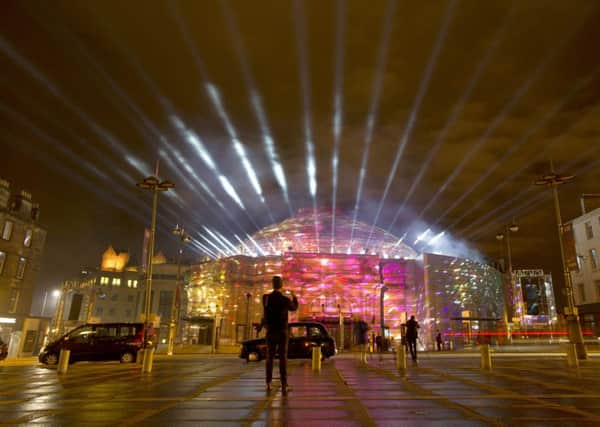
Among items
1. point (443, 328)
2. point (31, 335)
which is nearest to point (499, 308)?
point (443, 328)

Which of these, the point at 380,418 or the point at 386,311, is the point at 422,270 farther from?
the point at 380,418

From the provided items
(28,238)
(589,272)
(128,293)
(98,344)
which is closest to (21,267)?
(28,238)

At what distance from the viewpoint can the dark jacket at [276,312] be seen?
741 cm

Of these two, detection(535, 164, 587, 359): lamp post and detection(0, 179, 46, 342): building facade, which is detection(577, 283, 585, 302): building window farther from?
detection(0, 179, 46, 342): building facade

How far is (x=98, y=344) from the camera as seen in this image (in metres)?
20.4

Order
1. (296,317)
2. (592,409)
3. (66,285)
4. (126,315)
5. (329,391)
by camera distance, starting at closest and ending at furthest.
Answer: (592,409) < (329,391) < (296,317) < (126,315) < (66,285)

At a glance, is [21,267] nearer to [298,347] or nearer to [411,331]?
[298,347]

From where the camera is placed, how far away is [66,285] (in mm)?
108500

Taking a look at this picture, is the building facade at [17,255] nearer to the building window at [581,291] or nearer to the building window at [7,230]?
the building window at [7,230]

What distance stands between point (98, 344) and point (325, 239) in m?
39.8

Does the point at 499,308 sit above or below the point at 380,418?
above

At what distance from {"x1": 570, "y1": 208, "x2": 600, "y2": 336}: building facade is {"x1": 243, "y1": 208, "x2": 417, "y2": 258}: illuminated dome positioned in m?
19.6

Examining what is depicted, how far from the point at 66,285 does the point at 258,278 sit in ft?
249

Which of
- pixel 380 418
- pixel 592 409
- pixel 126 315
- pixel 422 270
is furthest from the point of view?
pixel 126 315
